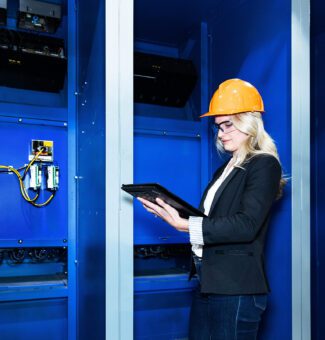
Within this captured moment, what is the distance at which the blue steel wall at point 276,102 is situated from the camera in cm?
165

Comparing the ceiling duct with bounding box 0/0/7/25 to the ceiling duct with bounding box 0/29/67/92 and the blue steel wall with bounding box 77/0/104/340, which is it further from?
the blue steel wall with bounding box 77/0/104/340

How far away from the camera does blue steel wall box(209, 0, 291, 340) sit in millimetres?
1651

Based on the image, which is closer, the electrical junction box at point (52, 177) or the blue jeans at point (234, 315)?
the blue jeans at point (234, 315)

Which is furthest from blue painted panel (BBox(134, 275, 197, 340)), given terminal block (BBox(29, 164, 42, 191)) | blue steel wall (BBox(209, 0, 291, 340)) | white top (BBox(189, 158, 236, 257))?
white top (BBox(189, 158, 236, 257))

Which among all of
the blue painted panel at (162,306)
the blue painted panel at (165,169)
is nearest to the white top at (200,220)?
the blue painted panel at (165,169)

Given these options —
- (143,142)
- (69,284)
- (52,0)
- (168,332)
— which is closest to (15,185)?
(69,284)

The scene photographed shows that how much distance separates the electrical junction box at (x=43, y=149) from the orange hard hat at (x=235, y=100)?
111 centimetres

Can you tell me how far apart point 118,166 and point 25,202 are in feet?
3.56

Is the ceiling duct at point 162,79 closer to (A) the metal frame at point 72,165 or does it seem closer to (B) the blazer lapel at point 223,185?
(A) the metal frame at point 72,165

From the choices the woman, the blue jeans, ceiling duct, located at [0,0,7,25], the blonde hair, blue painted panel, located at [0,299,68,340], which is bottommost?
blue painted panel, located at [0,299,68,340]

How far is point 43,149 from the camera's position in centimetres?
225

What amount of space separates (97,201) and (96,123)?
32 cm

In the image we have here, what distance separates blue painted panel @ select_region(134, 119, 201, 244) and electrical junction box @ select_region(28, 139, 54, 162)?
1.68 ft

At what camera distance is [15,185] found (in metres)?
2.21
